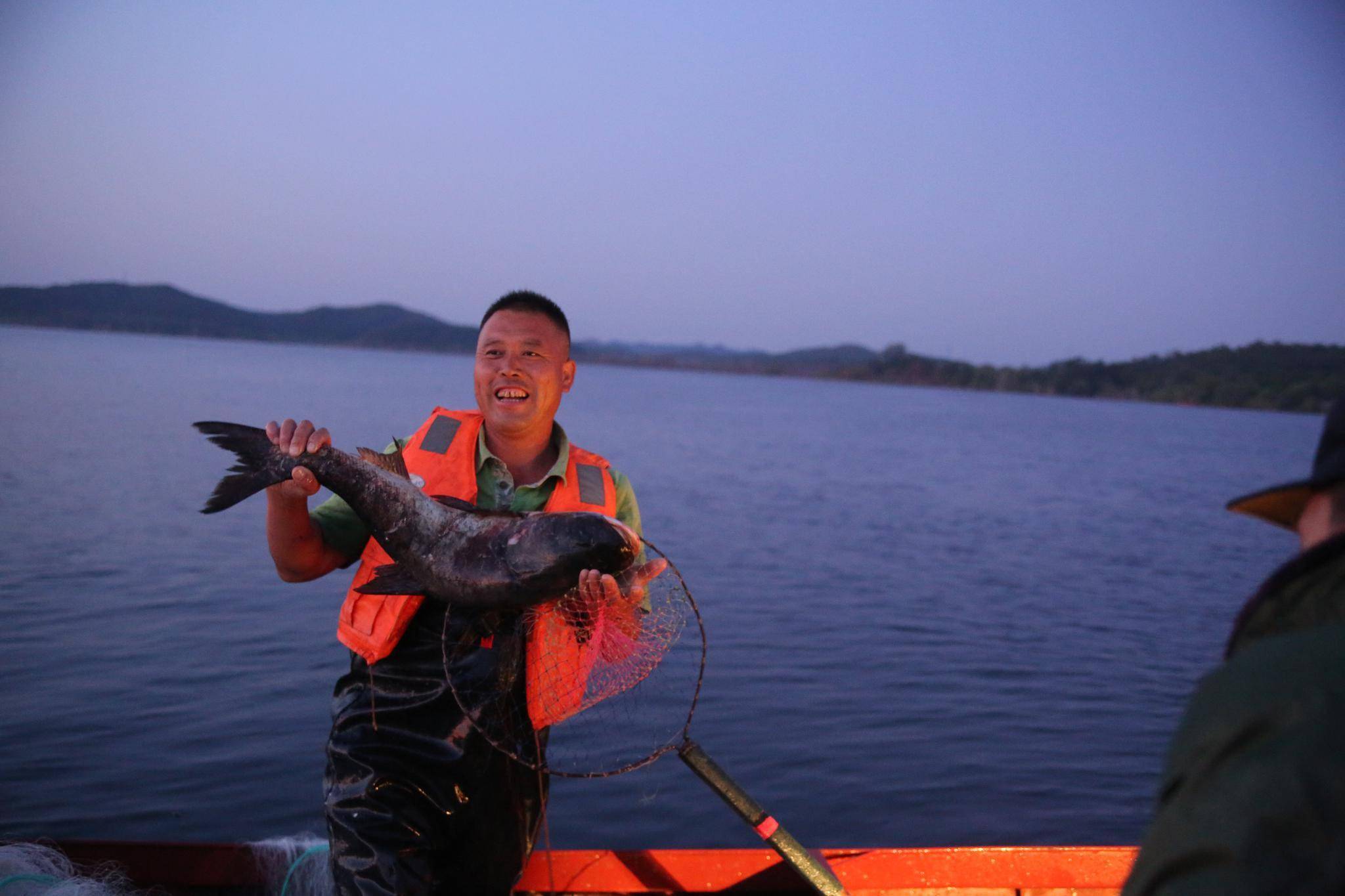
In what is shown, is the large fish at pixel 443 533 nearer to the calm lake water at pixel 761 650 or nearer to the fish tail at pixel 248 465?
the fish tail at pixel 248 465

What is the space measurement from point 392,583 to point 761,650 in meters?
10.2

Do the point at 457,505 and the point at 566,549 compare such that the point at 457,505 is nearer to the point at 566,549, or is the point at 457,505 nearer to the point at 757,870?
the point at 566,549

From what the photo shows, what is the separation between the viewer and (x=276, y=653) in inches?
490

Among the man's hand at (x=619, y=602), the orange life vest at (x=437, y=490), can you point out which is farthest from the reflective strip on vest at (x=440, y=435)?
the man's hand at (x=619, y=602)

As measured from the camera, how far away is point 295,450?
425cm

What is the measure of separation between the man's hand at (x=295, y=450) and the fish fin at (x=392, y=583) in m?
0.44

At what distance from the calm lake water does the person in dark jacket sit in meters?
7.93

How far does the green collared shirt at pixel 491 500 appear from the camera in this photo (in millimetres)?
4594

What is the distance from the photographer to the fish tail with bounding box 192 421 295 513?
426cm

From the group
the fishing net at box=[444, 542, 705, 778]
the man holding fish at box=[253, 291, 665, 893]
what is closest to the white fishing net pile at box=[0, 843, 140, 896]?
the man holding fish at box=[253, 291, 665, 893]

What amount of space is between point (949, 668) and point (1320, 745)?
13032 mm

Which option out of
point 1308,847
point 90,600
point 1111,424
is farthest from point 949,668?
point 1111,424

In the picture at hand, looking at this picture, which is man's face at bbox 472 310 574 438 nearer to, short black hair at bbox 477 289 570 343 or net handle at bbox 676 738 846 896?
short black hair at bbox 477 289 570 343

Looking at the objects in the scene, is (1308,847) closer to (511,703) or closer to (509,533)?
→ (509,533)
